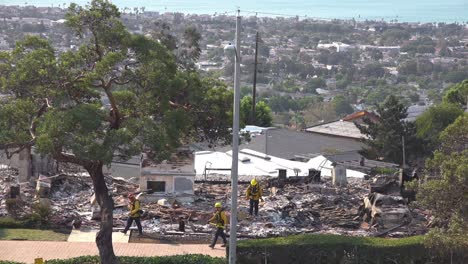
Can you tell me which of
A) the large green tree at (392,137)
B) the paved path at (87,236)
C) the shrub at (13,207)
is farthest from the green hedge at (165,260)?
the large green tree at (392,137)

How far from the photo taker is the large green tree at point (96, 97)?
1738 centimetres

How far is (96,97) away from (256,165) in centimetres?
1436

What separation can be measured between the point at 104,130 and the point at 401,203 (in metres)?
10.0

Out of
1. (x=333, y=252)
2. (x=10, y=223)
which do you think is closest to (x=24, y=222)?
(x=10, y=223)

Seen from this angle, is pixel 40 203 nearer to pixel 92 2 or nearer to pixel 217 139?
pixel 217 139

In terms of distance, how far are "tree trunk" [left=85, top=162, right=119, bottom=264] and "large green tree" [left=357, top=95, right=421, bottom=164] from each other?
2585cm

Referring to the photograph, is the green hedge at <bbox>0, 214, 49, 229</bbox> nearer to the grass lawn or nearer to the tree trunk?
the grass lawn

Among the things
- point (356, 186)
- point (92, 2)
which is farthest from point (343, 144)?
point (92, 2)

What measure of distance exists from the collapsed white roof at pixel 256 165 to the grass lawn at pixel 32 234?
32.2 ft

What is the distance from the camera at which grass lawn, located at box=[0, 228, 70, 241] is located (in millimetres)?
21406

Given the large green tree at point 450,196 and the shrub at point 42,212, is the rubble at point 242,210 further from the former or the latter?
the large green tree at point 450,196

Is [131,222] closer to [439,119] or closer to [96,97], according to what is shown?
[96,97]

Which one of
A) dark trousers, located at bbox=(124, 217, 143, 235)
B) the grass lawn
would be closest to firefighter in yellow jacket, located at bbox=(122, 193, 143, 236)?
dark trousers, located at bbox=(124, 217, 143, 235)

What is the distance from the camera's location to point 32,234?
856 inches
